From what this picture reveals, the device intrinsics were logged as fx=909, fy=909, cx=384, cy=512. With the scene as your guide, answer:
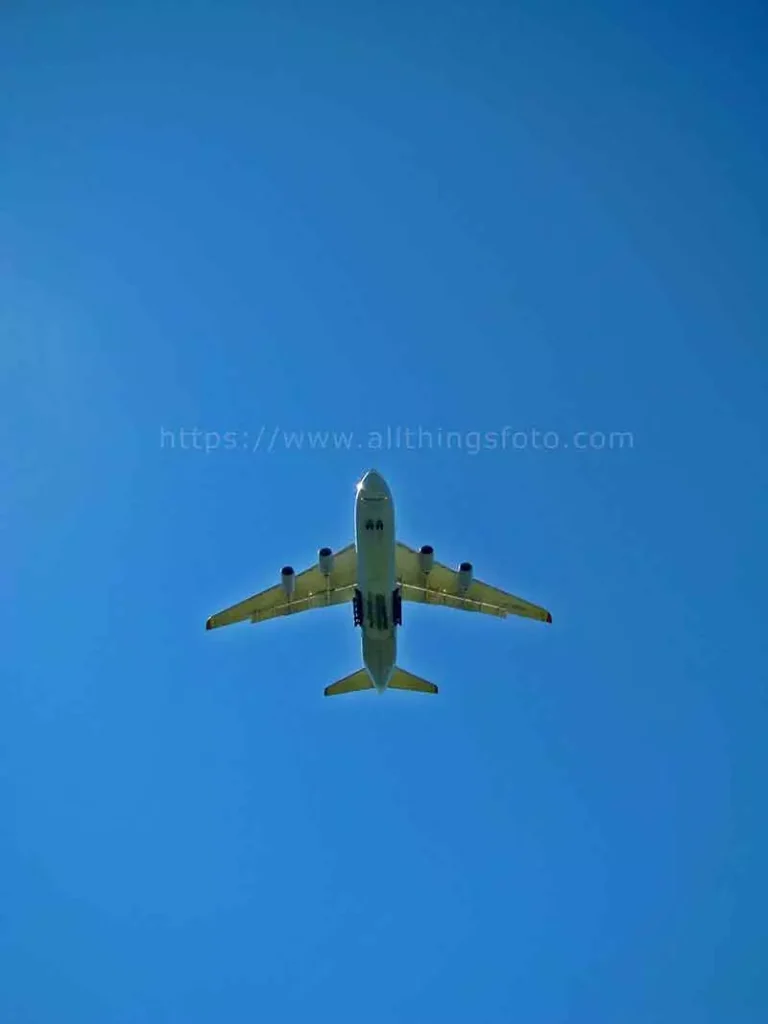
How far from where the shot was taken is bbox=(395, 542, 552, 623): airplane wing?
36.7 metres

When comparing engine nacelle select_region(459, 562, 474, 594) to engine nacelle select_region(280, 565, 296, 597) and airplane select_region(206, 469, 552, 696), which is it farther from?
engine nacelle select_region(280, 565, 296, 597)

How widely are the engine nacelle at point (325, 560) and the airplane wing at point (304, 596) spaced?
0.87 meters

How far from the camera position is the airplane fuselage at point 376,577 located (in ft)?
97.8

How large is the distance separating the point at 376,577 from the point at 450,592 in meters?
6.15

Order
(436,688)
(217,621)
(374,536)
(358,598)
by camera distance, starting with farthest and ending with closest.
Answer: (436,688)
(217,621)
(358,598)
(374,536)

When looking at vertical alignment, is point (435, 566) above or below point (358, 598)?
above

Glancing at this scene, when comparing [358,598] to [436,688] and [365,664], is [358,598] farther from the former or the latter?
[436,688]

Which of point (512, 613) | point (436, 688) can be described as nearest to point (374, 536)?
point (512, 613)

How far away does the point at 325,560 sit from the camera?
34562mm

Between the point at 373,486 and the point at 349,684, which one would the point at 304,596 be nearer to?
the point at 349,684

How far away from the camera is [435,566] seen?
3684 centimetres

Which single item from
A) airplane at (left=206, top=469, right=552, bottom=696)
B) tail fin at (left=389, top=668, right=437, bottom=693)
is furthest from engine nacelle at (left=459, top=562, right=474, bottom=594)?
tail fin at (left=389, top=668, right=437, bottom=693)

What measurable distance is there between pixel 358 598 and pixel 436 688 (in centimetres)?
870

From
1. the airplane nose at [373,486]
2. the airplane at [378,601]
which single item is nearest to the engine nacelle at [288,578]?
the airplane at [378,601]
